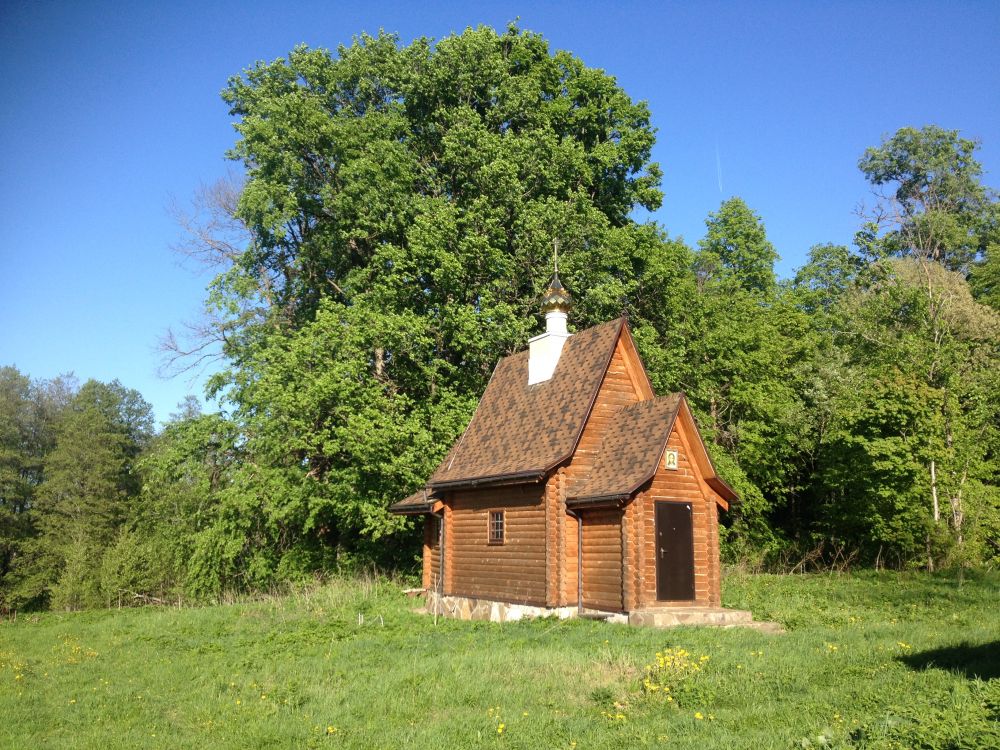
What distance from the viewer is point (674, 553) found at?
1675 cm

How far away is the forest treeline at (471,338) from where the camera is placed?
2398 centimetres

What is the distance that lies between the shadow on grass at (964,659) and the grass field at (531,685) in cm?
3

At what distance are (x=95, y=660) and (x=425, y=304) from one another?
1700cm

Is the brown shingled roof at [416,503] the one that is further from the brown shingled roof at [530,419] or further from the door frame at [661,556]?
the door frame at [661,556]

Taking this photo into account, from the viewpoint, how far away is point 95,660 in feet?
45.8

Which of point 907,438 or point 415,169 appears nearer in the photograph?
point 907,438

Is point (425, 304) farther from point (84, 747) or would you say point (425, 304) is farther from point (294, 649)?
point (84, 747)

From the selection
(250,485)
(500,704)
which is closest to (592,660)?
(500,704)

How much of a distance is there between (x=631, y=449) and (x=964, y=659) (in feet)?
26.7

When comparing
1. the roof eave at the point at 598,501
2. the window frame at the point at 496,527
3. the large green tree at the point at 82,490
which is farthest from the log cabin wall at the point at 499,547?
the large green tree at the point at 82,490

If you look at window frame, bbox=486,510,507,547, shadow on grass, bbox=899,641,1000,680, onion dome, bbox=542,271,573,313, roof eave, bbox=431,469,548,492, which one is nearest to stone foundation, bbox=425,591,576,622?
window frame, bbox=486,510,507,547

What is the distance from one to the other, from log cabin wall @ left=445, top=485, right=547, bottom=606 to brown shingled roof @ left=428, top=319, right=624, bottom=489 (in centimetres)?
56

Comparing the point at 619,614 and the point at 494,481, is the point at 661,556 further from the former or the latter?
the point at 494,481

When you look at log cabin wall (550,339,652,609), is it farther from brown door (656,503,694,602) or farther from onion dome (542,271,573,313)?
onion dome (542,271,573,313)
